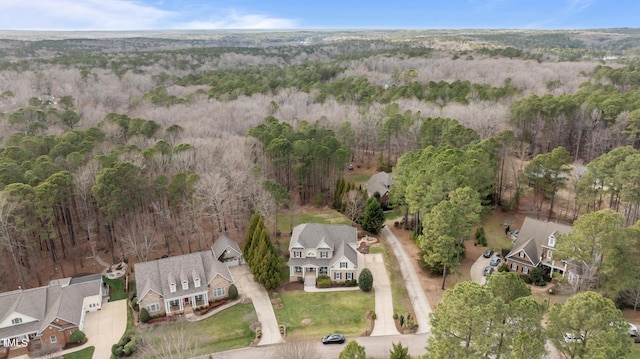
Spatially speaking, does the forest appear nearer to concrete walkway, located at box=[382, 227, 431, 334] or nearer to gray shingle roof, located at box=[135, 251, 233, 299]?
concrete walkway, located at box=[382, 227, 431, 334]

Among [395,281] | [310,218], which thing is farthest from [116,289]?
[395,281]

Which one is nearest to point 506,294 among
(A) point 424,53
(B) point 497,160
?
(B) point 497,160

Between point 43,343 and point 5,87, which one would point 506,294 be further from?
point 5,87

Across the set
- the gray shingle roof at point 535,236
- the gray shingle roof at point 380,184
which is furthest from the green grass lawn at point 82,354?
the gray shingle roof at point 380,184

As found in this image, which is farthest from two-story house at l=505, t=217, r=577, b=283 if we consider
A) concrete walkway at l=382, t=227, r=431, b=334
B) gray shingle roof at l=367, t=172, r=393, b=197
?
gray shingle roof at l=367, t=172, r=393, b=197

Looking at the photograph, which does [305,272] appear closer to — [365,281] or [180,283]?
[365,281]

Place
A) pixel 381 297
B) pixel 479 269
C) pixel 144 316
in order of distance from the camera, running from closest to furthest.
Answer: pixel 144 316 < pixel 381 297 < pixel 479 269

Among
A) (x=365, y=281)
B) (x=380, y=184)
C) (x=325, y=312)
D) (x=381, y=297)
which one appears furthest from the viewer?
(x=380, y=184)
